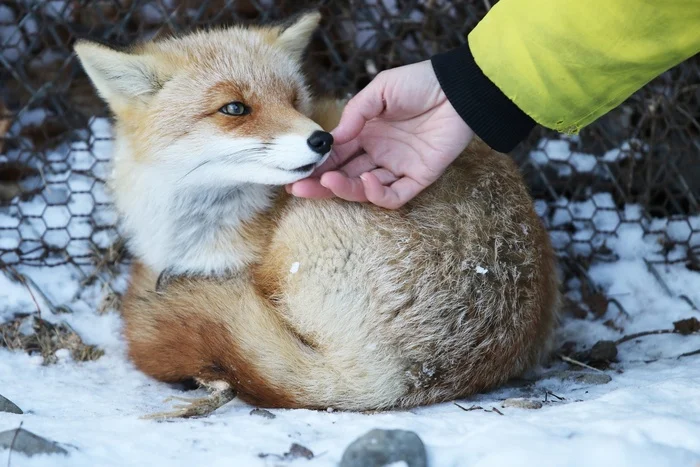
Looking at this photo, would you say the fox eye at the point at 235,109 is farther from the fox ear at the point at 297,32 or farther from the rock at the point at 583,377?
the rock at the point at 583,377

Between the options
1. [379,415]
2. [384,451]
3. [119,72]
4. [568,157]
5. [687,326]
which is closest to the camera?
[384,451]

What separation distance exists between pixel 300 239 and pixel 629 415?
2.59ft

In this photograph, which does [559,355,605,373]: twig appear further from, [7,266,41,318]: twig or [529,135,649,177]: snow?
[7,266,41,318]: twig

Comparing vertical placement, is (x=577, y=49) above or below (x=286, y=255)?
above

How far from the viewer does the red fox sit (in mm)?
1530

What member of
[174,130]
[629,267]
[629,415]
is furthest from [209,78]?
[629,267]

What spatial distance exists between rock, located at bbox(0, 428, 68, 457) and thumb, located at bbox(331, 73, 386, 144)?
33.4 inches

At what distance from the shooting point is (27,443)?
122 cm

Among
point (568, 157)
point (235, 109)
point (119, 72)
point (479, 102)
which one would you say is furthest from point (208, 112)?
point (568, 157)

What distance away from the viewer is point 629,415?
1326 mm

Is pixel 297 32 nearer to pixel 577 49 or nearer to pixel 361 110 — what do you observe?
pixel 361 110

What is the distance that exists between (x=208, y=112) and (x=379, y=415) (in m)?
0.80

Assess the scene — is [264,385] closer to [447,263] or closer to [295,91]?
[447,263]

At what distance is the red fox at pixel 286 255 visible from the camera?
1.53 meters
